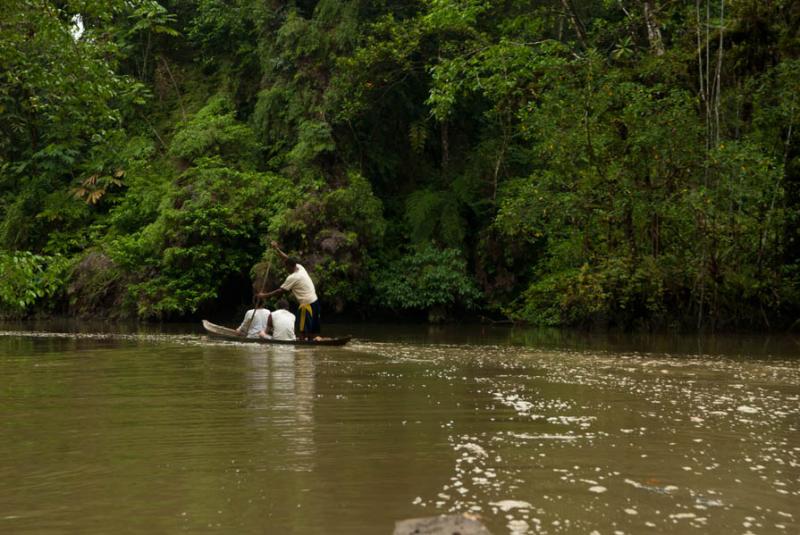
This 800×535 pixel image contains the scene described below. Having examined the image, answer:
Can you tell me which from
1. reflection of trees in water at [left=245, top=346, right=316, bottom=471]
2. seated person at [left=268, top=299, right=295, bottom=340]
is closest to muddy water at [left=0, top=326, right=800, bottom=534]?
reflection of trees in water at [left=245, top=346, right=316, bottom=471]

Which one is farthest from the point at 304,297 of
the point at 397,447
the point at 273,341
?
the point at 397,447

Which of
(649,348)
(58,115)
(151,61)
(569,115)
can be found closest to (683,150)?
(569,115)

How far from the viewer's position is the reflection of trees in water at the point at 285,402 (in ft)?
20.4

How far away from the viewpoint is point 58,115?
15.1m

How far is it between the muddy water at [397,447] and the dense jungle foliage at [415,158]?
14.9 ft

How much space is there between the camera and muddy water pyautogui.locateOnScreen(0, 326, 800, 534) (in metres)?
4.56

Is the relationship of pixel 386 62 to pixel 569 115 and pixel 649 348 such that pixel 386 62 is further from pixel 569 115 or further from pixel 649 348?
pixel 649 348

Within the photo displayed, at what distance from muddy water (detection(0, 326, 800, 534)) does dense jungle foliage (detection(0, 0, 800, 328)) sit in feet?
14.9

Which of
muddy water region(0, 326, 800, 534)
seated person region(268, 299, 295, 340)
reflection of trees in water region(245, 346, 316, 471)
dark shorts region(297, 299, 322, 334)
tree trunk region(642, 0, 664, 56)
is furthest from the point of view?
tree trunk region(642, 0, 664, 56)

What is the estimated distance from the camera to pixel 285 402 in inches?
337

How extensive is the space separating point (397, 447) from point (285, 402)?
2.53 m

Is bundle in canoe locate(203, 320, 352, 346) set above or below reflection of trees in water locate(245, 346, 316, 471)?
above

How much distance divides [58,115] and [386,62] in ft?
43.2

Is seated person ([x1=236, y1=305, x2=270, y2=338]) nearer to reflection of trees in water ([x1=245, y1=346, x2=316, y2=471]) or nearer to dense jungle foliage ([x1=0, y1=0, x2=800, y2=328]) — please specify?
reflection of trees in water ([x1=245, y1=346, x2=316, y2=471])
